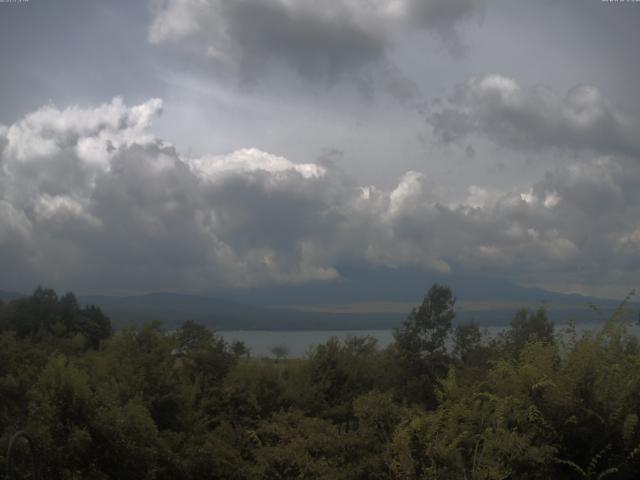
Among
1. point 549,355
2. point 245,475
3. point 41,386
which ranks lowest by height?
point 245,475

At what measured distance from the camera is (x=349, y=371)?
2661 centimetres

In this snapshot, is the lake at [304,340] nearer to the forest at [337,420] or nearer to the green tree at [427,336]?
the forest at [337,420]

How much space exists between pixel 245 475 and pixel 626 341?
7.64 meters

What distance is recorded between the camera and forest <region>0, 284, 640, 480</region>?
8773mm

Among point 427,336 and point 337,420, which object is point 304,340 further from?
point 337,420

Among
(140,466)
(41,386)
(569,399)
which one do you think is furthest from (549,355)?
(41,386)

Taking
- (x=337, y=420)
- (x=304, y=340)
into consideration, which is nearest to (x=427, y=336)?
(x=337, y=420)

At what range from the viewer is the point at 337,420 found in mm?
23078

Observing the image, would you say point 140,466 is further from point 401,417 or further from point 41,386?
point 401,417

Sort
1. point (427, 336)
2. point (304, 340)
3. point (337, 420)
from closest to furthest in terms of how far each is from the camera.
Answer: point (337, 420) < point (427, 336) < point (304, 340)

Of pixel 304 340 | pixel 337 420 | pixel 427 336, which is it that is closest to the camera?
pixel 337 420

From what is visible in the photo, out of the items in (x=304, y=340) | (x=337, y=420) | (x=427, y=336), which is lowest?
(x=304, y=340)

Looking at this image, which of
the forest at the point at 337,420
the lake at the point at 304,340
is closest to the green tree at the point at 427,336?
the lake at the point at 304,340

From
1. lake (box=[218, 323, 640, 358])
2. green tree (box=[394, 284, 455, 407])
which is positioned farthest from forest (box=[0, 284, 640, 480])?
green tree (box=[394, 284, 455, 407])
